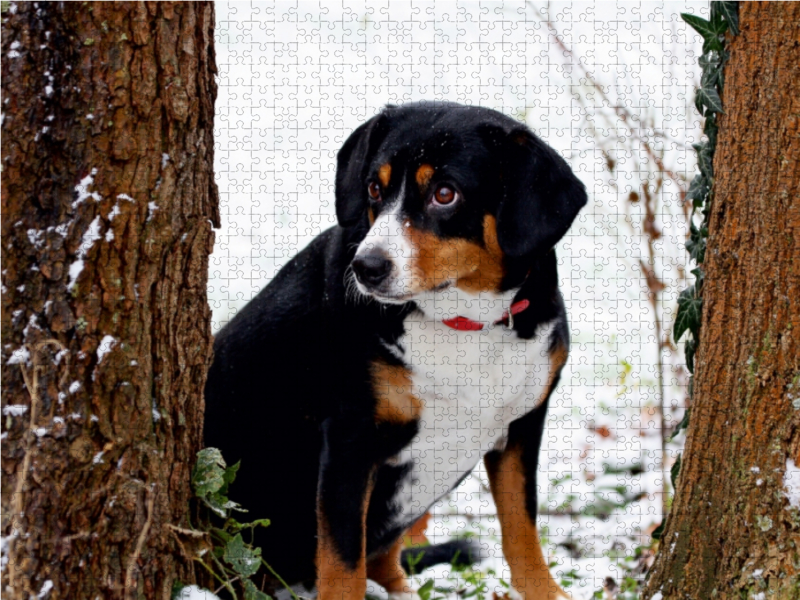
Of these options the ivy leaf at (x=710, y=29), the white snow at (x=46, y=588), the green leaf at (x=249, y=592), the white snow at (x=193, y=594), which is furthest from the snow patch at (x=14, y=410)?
the ivy leaf at (x=710, y=29)

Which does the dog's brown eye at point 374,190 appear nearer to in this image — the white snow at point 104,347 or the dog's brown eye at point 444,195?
the dog's brown eye at point 444,195

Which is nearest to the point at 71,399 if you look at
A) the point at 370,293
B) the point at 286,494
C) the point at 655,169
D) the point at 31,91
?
the point at 31,91

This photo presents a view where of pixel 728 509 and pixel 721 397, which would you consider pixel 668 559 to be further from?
pixel 721 397

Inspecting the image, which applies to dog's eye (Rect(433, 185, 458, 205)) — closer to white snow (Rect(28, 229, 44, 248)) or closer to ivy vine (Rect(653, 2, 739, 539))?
ivy vine (Rect(653, 2, 739, 539))

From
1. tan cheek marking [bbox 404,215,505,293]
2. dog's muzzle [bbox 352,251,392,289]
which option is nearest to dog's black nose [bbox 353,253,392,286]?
dog's muzzle [bbox 352,251,392,289]

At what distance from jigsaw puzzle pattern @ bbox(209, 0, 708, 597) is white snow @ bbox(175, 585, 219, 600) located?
931mm

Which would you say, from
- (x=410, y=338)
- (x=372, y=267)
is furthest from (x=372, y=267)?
(x=410, y=338)

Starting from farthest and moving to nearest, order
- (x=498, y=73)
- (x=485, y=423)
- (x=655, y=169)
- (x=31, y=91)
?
(x=655, y=169) < (x=498, y=73) < (x=485, y=423) < (x=31, y=91)

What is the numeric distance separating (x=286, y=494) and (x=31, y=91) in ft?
5.59

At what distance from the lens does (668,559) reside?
2650 mm

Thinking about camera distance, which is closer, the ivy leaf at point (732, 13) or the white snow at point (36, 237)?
the white snow at point (36, 237)

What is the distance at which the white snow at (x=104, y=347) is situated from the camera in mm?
2137

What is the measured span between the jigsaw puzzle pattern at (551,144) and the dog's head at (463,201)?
25 cm

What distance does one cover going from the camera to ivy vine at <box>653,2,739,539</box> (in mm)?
2457
